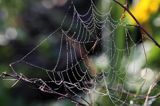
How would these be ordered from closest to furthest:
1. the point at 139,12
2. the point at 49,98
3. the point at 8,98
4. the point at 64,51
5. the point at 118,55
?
the point at 139,12
the point at 118,55
the point at 8,98
the point at 49,98
the point at 64,51

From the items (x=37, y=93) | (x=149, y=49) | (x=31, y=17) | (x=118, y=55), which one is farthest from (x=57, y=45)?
(x=118, y=55)

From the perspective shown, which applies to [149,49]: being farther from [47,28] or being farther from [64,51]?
[47,28]

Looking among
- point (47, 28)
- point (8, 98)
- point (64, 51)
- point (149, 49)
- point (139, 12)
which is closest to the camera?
point (139, 12)

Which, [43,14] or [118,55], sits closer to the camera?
[118,55]

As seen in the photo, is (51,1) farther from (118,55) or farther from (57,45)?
(118,55)

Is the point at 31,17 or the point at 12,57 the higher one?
the point at 31,17

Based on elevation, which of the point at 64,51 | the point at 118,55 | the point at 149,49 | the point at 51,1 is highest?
the point at 51,1
